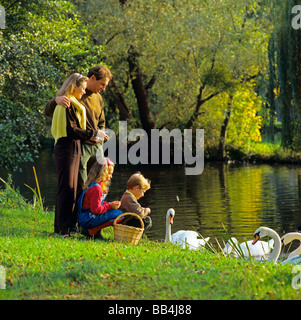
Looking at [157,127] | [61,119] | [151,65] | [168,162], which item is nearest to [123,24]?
[151,65]

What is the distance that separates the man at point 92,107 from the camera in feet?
28.7

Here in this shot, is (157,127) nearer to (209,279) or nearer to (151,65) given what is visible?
(151,65)

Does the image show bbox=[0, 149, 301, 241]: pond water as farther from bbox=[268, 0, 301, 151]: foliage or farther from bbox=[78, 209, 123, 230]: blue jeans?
bbox=[78, 209, 123, 230]: blue jeans

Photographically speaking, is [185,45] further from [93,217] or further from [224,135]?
[93,217]

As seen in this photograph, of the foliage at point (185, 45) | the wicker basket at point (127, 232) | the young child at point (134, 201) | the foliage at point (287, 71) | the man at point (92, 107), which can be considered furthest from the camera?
the foliage at point (185, 45)

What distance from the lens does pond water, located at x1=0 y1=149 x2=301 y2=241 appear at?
564 inches

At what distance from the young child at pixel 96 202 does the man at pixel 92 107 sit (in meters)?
0.45

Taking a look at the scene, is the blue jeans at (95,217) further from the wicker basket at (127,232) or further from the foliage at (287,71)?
the foliage at (287,71)

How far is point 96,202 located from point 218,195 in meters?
11.8

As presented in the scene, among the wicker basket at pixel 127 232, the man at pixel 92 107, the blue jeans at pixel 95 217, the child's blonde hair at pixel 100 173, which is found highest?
the man at pixel 92 107

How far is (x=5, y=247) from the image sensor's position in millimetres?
7672

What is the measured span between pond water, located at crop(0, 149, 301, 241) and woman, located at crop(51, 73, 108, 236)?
10.0 ft

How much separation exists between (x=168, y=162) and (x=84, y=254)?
84.5 ft

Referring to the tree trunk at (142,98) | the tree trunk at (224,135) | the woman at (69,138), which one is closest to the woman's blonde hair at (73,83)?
the woman at (69,138)
